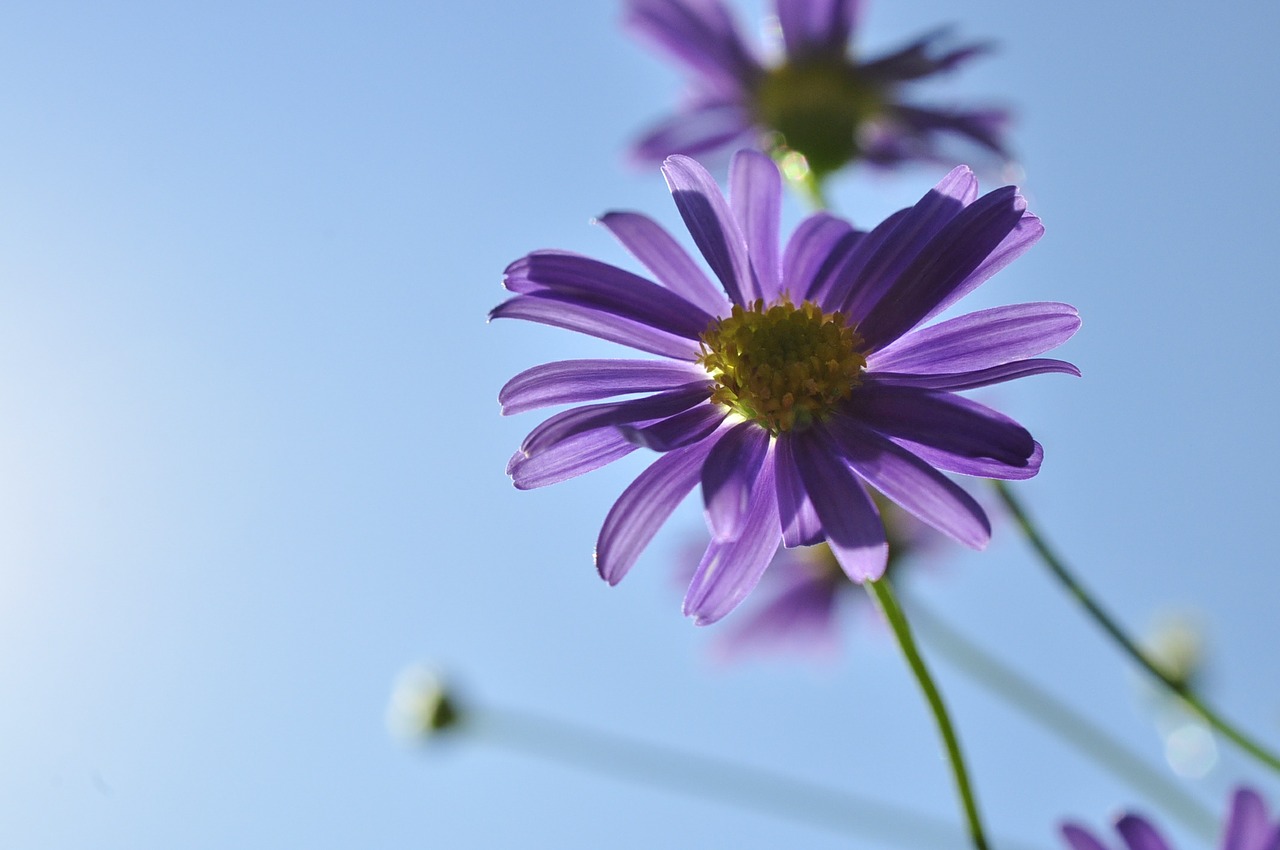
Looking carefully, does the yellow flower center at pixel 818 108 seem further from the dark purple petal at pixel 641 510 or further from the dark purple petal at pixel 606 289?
the dark purple petal at pixel 641 510

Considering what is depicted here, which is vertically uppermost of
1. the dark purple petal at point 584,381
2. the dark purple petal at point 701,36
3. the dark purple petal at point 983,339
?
the dark purple petal at point 701,36

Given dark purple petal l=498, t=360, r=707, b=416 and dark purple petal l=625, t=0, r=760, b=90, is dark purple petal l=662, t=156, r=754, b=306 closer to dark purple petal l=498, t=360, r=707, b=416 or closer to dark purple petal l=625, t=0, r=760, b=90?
dark purple petal l=498, t=360, r=707, b=416

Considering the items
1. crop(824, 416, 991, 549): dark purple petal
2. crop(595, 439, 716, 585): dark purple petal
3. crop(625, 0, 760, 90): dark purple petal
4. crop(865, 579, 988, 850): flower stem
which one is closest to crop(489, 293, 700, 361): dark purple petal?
crop(595, 439, 716, 585): dark purple petal

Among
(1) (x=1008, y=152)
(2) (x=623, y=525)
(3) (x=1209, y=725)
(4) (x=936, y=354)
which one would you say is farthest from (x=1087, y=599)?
(1) (x=1008, y=152)

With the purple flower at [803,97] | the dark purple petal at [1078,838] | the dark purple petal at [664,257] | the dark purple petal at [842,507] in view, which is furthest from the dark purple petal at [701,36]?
the dark purple petal at [1078,838]

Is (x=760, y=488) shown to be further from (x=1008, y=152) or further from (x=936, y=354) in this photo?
(x=1008, y=152)

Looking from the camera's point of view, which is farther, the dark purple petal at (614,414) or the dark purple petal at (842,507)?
the dark purple petal at (614,414)
